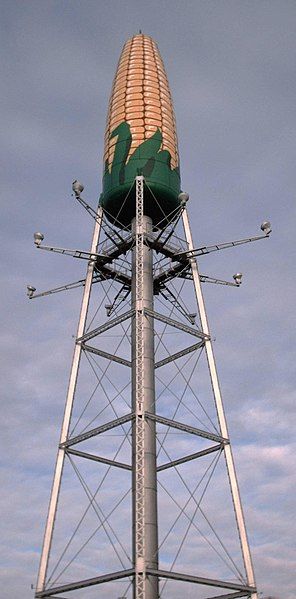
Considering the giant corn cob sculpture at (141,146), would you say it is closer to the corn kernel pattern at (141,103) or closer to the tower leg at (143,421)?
the corn kernel pattern at (141,103)

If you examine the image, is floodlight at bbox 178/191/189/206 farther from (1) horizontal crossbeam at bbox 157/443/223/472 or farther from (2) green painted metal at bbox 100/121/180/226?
(1) horizontal crossbeam at bbox 157/443/223/472

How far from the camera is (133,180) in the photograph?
36.1m

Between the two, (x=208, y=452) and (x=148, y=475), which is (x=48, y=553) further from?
(x=208, y=452)

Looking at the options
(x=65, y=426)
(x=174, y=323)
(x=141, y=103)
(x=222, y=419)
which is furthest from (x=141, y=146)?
(x=65, y=426)

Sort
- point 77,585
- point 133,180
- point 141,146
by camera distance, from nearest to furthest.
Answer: point 77,585 < point 133,180 < point 141,146

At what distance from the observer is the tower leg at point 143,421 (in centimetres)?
2842

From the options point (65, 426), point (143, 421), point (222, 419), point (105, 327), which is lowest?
point (143, 421)

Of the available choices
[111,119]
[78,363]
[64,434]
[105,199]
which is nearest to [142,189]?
[105,199]

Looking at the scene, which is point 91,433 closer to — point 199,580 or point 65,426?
point 65,426

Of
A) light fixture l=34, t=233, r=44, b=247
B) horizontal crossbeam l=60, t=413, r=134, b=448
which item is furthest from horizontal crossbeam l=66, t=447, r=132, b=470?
light fixture l=34, t=233, r=44, b=247

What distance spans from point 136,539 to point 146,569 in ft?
3.66

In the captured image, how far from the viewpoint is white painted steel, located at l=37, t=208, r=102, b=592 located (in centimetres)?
2891

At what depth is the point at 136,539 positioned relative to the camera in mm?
28312

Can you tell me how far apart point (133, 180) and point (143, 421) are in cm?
1202
